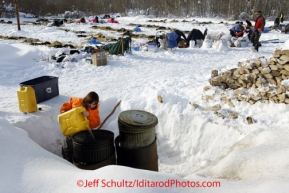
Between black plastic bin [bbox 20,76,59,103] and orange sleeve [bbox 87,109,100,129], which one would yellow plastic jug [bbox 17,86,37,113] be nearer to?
black plastic bin [bbox 20,76,59,103]

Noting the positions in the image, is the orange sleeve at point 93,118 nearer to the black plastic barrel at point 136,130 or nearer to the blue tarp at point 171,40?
the black plastic barrel at point 136,130

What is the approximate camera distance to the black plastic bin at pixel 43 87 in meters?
5.82

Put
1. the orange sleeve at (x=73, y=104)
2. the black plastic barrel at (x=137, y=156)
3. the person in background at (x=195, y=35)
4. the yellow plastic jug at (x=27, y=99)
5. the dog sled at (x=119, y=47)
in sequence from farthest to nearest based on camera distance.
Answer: the person in background at (x=195, y=35), the dog sled at (x=119, y=47), the yellow plastic jug at (x=27, y=99), the orange sleeve at (x=73, y=104), the black plastic barrel at (x=137, y=156)

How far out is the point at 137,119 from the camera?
3.87 metres

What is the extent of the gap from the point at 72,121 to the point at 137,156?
112cm

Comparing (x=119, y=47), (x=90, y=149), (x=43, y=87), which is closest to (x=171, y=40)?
(x=119, y=47)

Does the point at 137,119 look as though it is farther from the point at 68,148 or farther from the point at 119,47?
the point at 119,47

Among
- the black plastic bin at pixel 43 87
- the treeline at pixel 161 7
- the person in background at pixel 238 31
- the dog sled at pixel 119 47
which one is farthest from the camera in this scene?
the treeline at pixel 161 7

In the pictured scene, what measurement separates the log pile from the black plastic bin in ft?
12.1

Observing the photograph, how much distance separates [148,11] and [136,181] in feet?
119

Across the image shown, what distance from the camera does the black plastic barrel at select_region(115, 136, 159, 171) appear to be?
384 cm

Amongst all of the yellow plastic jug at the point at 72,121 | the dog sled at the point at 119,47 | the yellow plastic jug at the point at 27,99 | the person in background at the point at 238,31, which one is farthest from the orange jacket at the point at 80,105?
the person in background at the point at 238,31

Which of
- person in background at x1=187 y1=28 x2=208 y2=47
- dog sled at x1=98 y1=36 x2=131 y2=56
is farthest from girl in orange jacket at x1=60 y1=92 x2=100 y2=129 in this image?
person in background at x1=187 y1=28 x2=208 y2=47

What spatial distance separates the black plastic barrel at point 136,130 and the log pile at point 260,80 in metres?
2.35
